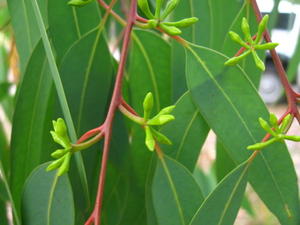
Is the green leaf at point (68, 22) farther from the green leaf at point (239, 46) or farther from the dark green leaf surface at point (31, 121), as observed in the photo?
the green leaf at point (239, 46)

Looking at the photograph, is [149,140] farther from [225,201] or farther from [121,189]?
[121,189]

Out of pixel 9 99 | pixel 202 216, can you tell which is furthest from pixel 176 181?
pixel 9 99

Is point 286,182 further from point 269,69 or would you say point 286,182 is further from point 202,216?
point 269,69

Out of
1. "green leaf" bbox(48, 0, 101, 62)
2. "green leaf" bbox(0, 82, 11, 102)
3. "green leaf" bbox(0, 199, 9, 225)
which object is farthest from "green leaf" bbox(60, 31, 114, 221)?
"green leaf" bbox(0, 82, 11, 102)

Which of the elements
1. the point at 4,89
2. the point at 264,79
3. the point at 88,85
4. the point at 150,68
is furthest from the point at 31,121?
the point at 264,79

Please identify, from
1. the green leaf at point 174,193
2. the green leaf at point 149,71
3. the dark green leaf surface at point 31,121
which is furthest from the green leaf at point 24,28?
the green leaf at point 174,193

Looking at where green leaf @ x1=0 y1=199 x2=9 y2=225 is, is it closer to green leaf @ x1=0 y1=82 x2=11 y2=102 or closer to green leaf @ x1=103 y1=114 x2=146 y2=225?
green leaf @ x1=103 y1=114 x2=146 y2=225
